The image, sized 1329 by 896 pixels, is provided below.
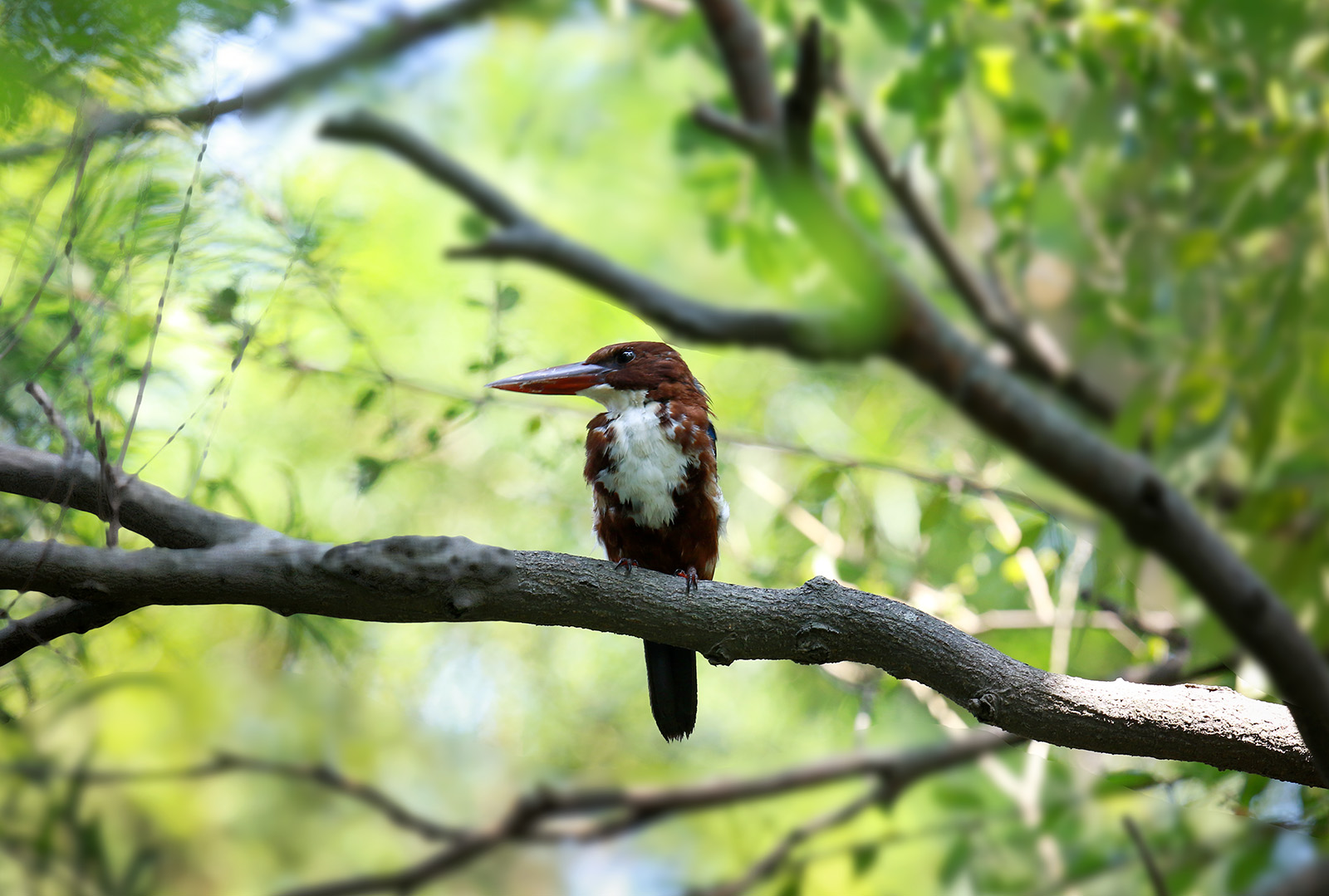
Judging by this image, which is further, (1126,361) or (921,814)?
(1126,361)

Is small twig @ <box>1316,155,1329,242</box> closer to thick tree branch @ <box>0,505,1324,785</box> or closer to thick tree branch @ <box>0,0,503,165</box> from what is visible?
thick tree branch @ <box>0,505,1324,785</box>

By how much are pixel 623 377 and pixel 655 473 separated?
22cm

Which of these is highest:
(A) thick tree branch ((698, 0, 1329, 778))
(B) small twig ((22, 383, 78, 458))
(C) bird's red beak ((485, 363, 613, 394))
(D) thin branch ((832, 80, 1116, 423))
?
(D) thin branch ((832, 80, 1116, 423))

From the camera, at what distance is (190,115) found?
133 cm

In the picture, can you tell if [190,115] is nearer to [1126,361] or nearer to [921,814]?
[921,814]

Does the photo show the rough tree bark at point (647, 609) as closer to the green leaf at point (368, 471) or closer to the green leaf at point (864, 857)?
the green leaf at point (368, 471)

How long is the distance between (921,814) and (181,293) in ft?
7.47

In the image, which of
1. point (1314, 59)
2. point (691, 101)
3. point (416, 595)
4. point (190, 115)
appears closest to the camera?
point (416, 595)

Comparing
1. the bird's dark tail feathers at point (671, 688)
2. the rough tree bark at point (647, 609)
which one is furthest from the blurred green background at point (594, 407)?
the bird's dark tail feathers at point (671, 688)

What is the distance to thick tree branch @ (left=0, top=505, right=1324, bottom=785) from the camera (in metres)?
1.12

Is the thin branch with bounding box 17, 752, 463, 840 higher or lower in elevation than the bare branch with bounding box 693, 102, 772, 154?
lower

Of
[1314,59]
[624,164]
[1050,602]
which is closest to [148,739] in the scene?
[1050,602]

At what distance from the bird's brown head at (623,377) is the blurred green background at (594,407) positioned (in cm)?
17

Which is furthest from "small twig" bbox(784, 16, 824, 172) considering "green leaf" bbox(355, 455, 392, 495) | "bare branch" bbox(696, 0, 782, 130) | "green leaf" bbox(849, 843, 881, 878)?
"green leaf" bbox(849, 843, 881, 878)
